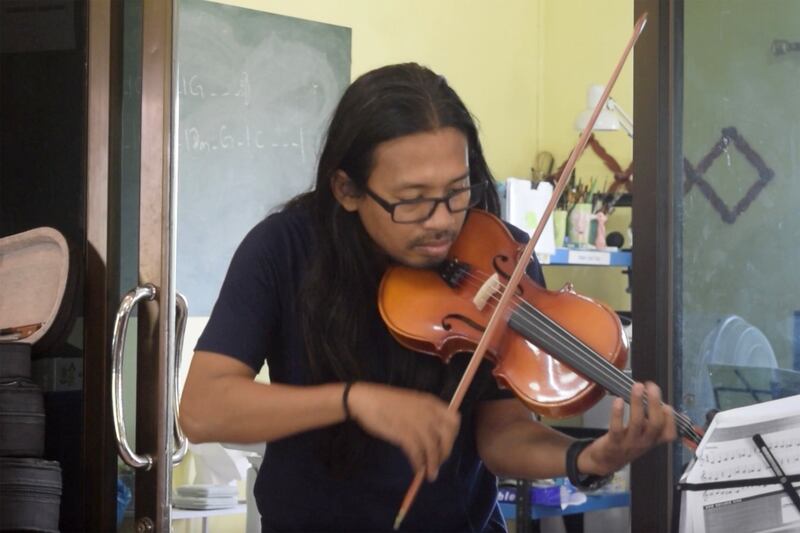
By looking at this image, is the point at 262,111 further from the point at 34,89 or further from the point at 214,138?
the point at 34,89

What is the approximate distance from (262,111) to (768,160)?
1.76 metres

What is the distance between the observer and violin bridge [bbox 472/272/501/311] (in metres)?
1.27

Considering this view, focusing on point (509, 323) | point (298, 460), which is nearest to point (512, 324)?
point (509, 323)

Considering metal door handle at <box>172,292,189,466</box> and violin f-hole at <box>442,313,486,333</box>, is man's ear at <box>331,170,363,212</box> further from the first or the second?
metal door handle at <box>172,292,189,466</box>

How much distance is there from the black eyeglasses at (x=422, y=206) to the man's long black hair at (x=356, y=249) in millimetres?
63

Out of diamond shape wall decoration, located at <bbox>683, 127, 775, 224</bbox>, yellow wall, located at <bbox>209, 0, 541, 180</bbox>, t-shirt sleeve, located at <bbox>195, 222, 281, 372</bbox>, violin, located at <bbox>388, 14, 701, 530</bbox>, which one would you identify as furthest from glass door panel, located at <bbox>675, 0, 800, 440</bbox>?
yellow wall, located at <bbox>209, 0, 541, 180</bbox>

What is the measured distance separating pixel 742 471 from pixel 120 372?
0.79 m

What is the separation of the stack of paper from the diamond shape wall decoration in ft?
5.12

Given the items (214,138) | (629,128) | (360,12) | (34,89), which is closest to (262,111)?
(214,138)

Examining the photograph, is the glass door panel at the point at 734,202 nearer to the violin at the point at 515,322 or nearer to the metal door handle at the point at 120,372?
the violin at the point at 515,322

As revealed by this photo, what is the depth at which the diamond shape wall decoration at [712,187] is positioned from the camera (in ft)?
4.93

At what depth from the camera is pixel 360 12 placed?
3232 mm

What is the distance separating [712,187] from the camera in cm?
151

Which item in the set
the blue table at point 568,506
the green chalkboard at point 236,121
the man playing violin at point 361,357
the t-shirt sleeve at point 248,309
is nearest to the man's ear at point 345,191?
the man playing violin at point 361,357
